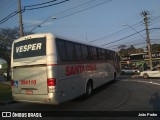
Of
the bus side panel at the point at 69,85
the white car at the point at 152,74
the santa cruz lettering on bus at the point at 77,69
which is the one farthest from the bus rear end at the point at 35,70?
the white car at the point at 152,74

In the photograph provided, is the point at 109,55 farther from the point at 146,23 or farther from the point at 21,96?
the point at 146,23

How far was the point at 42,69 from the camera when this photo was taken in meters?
9.48

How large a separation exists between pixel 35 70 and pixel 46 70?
620 mm

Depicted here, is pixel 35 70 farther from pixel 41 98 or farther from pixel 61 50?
pixel 61 50

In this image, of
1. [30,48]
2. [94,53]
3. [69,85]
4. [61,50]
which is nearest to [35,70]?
[30,48]

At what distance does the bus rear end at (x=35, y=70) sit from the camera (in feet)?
30.5

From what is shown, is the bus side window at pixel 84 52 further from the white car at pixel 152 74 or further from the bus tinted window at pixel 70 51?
the white car at pixel 152 74

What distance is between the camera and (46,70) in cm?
936

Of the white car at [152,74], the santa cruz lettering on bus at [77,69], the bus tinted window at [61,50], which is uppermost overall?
the bus tinted window at [61,50]

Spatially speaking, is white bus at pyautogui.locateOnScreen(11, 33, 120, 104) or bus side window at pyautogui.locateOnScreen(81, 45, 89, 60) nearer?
white bus at pyautogui.locateOnScreen(11, 33, 120, 104)

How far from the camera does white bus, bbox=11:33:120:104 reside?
933 cm

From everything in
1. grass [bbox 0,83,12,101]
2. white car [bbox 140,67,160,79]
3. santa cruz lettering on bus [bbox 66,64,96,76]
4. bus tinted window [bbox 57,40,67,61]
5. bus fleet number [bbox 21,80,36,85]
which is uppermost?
bus tinted window [bbox 57,40,67,61]

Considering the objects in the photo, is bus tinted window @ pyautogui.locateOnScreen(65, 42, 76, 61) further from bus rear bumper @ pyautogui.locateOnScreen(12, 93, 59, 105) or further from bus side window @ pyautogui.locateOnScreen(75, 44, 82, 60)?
bus rear bumper @ pyautogui.locateOnScreen(12, 93, 59, 105)

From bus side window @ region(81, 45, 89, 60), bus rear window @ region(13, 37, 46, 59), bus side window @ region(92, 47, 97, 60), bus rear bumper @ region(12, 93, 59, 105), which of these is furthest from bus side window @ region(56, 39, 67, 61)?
bus side window @ region(92, 47, 97, 60)
